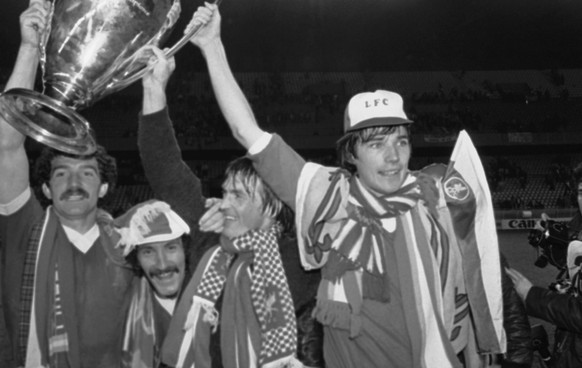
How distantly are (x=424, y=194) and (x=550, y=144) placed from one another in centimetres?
2281

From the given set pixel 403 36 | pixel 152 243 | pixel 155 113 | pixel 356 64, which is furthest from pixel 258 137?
pixel 356 64

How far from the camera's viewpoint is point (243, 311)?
7.41ft

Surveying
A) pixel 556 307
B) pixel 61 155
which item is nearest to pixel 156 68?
pixel 61 155

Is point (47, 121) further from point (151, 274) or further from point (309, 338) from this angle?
point (309, 338)

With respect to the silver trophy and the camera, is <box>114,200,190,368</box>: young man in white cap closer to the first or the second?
the silver trophy

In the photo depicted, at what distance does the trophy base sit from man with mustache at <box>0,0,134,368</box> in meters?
0.24

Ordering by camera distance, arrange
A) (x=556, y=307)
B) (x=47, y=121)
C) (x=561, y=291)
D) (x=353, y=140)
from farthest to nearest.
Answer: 1. (x=561, y=291)
2. (x=556, y=307)
3. (x=353, y=140)
4. (x=47, y=121)

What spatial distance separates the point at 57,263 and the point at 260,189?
760 mm

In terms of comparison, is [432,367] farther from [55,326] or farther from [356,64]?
[356,64]

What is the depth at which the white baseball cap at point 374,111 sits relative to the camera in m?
2.18

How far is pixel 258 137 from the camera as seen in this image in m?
2.11

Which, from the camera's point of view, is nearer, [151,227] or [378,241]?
[378,241]

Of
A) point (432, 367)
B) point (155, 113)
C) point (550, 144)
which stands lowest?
point (432, 367)

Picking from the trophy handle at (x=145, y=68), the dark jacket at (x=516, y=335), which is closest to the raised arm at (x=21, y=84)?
the trophy handle at (x=145, y=68)
